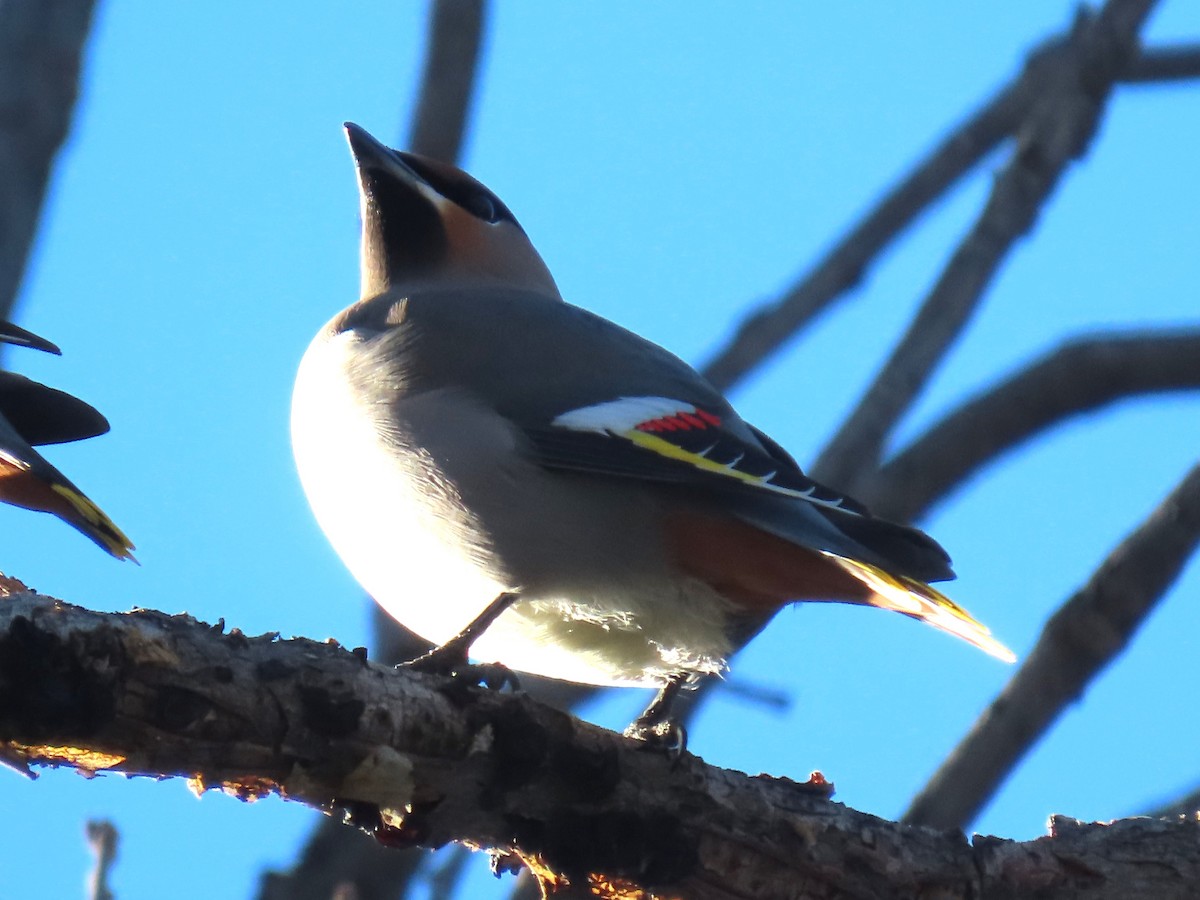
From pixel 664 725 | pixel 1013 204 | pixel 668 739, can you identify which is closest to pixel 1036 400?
pixel 1013 204

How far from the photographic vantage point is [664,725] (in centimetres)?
388

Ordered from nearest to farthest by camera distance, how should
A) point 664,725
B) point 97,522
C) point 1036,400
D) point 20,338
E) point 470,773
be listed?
1. point 470,773
2. point 664,725
3. point 97,522
4. point 20,338
5. point 1036,400

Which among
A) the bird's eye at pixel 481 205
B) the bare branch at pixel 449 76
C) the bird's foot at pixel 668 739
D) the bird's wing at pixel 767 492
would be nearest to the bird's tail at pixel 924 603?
the bird's wing at pixel 767 492

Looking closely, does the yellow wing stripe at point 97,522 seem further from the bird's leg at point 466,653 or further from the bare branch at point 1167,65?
the bare branch at point 1167,65

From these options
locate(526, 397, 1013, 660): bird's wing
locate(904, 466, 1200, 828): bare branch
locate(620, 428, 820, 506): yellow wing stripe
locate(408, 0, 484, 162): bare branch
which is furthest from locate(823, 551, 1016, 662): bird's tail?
locate(408, 0, 484, 162): bare branch

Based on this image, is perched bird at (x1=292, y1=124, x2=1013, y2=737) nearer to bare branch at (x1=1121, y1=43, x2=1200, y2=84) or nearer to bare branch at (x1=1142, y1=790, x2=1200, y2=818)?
bare branch at (x1=1142, y1=790, x2=1200, y2=818)

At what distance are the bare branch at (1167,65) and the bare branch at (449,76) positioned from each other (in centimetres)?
243

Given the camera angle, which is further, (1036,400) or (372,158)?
(1036,400)

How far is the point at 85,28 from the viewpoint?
5523mm

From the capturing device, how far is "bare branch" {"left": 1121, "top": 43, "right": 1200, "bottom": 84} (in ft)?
22.0

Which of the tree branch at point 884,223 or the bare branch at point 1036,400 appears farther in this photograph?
the tree branch at point 884,223

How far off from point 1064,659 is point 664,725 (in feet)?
6.45

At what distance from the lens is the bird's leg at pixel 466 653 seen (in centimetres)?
406

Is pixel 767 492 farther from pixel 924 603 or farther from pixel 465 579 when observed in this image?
pixel 465 579
